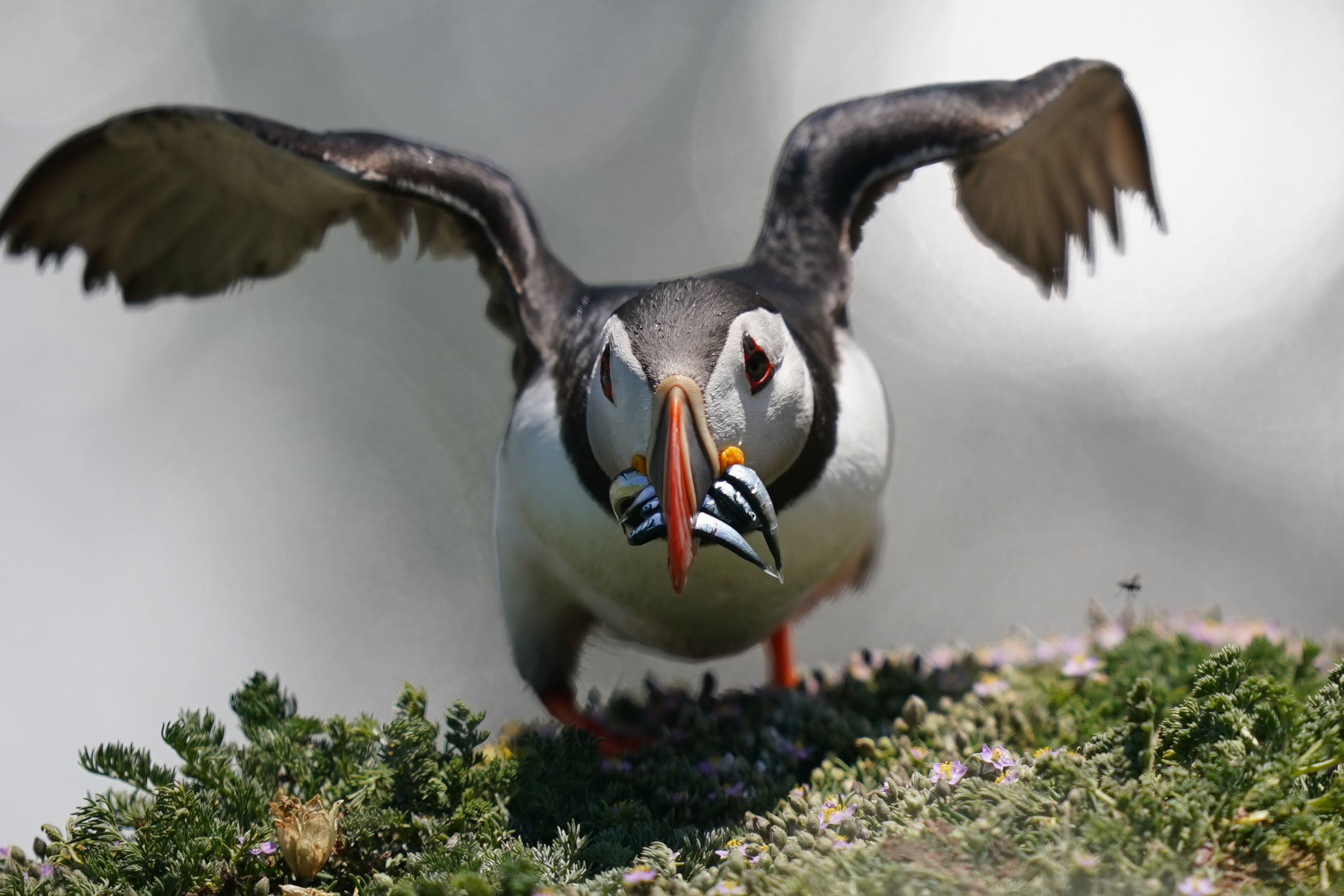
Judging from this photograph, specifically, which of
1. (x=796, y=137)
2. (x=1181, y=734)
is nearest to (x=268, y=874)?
(x=1181, y=734)

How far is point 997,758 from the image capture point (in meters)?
2.80

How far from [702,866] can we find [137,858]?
137 cm

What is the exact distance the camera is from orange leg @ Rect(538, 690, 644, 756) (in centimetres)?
388

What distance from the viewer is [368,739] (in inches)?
126

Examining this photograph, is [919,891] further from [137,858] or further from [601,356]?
[137,858]

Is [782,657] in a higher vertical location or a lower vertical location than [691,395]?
lower

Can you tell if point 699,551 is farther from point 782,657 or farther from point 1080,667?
point 782,657

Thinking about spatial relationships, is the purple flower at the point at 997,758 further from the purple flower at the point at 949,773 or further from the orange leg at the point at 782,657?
the orange leg at the point at 782,657

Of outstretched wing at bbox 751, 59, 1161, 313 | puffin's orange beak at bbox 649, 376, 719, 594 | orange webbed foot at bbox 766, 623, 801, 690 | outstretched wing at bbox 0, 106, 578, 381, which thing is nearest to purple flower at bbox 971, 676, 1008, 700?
orange webbed foot at bbox 766, 623, 801, 690

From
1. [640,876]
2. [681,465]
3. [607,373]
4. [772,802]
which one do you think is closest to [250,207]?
[607,373]

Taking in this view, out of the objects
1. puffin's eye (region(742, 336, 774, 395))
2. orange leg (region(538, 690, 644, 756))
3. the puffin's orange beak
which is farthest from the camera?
orange leg (region(538, 690, 644, 756))

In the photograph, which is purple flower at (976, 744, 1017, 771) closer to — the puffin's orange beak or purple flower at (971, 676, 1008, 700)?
the puffin's orange beak

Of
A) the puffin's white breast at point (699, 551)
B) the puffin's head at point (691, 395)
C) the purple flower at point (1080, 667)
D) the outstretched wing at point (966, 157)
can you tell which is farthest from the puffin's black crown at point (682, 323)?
the purple flower at point (1080, 667)

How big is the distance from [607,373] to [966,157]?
86.2 inches
